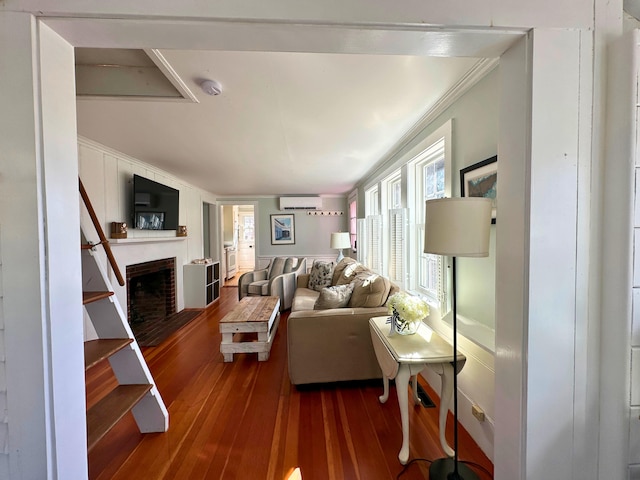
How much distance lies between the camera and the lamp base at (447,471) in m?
1.19

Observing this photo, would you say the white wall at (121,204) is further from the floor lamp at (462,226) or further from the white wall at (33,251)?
the floor lamp at (462,226)

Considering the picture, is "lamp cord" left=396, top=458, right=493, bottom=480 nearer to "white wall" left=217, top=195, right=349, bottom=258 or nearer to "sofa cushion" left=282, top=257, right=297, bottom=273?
"sofa cushion" left=282, top=257, right=297, bottom=273

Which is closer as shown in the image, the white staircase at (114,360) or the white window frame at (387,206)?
the white staircase at (114,360)

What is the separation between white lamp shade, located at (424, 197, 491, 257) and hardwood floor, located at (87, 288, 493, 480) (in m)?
1.23

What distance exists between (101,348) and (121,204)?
2.24m

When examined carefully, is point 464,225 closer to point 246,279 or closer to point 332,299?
point 332,299

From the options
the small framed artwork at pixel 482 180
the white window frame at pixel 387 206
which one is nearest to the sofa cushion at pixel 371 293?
the white window frame at pixel 387 206

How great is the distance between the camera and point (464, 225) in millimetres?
1001

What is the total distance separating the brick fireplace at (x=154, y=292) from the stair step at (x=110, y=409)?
229 cm

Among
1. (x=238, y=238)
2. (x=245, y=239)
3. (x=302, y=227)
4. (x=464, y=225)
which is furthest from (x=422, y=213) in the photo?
(x=245, y=239)

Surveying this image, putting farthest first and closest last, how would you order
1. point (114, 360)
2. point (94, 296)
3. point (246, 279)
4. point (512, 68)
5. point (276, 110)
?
point (246, 279), point (276, 110), point (114, 360), point (94, 296), point (512, 68)

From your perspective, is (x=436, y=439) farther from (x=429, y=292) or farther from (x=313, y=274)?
(x=313, y=274)

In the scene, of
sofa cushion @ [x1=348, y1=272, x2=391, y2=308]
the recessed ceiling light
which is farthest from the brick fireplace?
sofa cushion @ [x1=348, y1=272, x2=391, y2=308]

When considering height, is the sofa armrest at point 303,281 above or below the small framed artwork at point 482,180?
below
